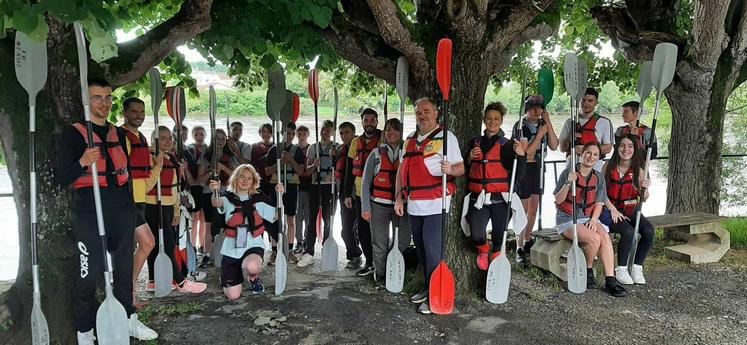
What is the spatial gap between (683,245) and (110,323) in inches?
233

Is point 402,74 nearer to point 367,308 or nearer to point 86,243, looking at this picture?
point 367,308

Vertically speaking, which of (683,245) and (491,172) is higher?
(491,172)

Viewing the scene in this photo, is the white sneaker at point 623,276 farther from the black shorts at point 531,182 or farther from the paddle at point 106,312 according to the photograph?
the paddle at point 106,312

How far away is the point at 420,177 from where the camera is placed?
4.08 m

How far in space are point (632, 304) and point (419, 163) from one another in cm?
219

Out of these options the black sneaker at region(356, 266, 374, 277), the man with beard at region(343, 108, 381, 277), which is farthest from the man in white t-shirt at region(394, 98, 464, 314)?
the black sneaker at region(356, 266, 374, 277)

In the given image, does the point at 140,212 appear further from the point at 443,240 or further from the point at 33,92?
the point at 443,240

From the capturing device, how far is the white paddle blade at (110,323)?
3162 millimetres


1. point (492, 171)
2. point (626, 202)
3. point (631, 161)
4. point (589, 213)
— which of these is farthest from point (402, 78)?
point (626, 202)

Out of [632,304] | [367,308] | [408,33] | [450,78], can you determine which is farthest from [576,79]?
[367,308]

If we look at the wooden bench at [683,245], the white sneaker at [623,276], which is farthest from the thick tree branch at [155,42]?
the white sneaker at [623,276]

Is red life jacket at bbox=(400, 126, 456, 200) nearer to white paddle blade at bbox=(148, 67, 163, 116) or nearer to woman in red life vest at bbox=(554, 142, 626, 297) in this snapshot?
woman in red life vest at bbox=(554, 142, 626, 297)

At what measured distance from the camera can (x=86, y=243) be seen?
3174 mm

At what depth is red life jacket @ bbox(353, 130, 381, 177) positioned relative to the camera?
5.07 meters
